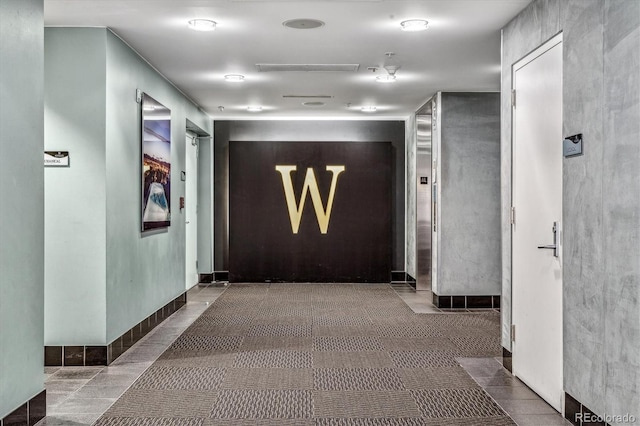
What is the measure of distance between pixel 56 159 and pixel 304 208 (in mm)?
6492

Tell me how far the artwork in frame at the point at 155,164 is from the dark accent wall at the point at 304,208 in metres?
3.86

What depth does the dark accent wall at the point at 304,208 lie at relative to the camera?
38.6ft

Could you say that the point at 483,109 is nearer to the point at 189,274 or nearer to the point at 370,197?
the point at 370,197

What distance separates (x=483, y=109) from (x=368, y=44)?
10.2ft

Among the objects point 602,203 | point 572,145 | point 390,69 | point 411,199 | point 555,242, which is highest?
point 390,69

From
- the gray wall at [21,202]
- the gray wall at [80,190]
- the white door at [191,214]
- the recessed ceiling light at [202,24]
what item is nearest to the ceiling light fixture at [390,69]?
the recessed ceiling light at [202,24]

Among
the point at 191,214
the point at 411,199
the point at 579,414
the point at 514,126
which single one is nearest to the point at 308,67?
the point at 514,126

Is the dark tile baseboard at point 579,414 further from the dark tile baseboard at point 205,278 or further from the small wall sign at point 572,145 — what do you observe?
the dark tile baseboard at point 205,278

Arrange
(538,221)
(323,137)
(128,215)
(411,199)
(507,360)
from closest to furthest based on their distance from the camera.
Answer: (538,221) < (507,360) < (128,215) < (411,199) < (323,137)

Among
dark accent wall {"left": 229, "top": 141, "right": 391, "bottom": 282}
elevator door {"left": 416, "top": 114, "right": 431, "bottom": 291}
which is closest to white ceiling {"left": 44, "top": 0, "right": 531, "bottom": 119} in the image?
elevator door {"left": 416, "top": 114, "right": 431, "bottom": 291}

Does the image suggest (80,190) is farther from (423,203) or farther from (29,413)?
(423,203)

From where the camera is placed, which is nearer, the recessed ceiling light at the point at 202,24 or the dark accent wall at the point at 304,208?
the recessed ceiling light at the point at 202,24

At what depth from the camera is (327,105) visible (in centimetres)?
1027

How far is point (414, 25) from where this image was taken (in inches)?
219
